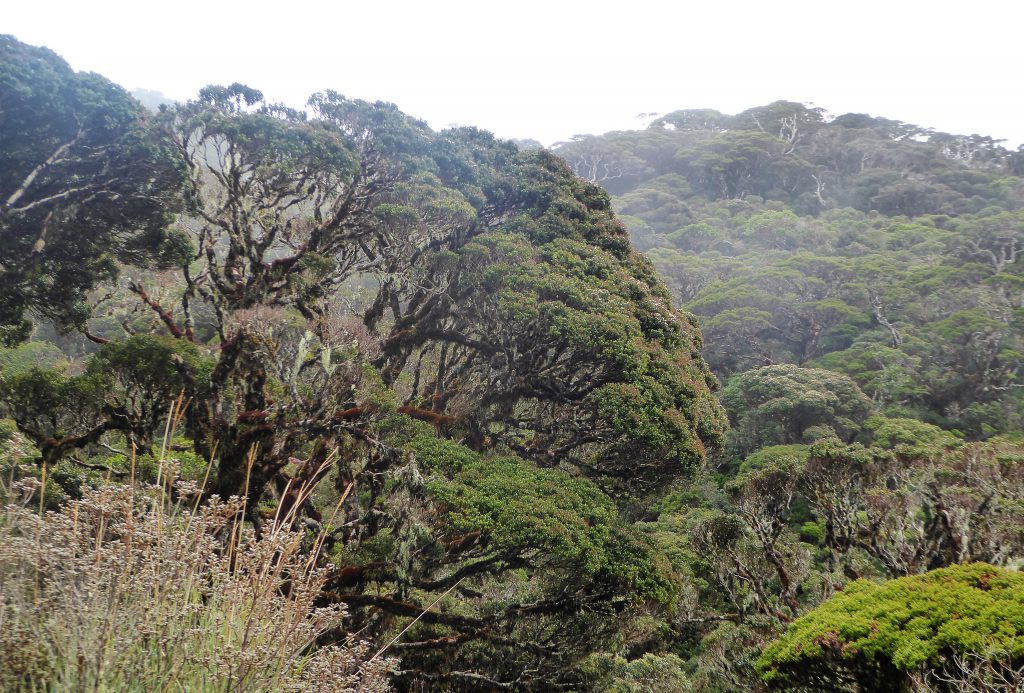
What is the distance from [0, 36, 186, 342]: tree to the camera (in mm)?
8016

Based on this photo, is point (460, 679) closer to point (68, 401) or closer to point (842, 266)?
point (68, 401)

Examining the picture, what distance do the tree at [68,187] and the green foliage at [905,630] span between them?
10.3 meters

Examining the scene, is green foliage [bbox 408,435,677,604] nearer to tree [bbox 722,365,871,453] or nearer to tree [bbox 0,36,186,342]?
tree [bbox 0,36,186,342]

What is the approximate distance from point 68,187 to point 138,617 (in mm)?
8993

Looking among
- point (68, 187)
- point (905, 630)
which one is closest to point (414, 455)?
point (905, 630)

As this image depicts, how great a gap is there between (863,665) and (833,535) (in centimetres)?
539

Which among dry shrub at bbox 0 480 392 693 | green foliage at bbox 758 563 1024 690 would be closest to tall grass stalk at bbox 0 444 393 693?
dry shrub at bbox 0 480 392 693

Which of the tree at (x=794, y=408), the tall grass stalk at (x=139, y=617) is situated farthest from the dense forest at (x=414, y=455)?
the tree at (x=794, y=408)

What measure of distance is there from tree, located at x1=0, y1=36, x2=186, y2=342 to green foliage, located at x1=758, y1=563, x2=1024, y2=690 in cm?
1025

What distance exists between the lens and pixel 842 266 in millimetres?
24969

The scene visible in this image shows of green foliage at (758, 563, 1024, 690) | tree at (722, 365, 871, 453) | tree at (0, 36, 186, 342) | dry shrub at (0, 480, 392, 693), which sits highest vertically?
tree at (0, 36, 186, 342)

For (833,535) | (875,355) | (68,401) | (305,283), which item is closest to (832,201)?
(875,355)

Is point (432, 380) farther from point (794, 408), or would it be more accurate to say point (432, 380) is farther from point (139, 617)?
point (794, 408)

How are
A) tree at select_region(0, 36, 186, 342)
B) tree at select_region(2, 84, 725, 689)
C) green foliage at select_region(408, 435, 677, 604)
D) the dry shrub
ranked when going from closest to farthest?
the dry shrub
green foliage at select_region(408, 435, 677, 604)
tree at select_region(2, 84, 725, 689)
tree at select_region(0, 36, 186, 342)
